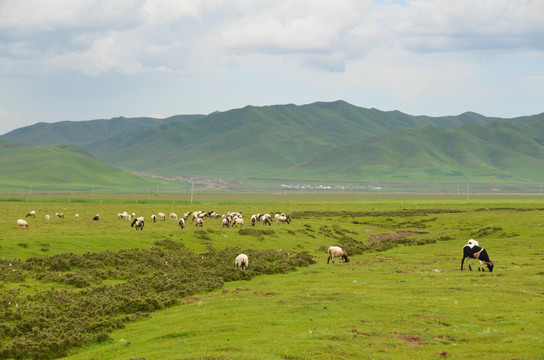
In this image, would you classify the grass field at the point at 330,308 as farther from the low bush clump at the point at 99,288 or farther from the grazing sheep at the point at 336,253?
the grazing sheep at the point at 336,253

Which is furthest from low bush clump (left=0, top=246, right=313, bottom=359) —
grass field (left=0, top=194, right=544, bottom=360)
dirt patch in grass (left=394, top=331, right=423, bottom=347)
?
dirt patch in grass (left=394, top=331, right=423, bottom=347)

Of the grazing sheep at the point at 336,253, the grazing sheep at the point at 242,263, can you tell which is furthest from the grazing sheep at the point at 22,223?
the grazing sheep at the point at 336,253

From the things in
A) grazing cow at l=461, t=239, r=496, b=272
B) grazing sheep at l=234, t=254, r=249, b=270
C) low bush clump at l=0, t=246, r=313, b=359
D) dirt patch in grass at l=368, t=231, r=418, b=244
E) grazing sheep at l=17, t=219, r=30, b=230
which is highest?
grazing cow at l=461, t=239, r=496, b=272

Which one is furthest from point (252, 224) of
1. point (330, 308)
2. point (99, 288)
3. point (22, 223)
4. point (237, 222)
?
point (330, 308)

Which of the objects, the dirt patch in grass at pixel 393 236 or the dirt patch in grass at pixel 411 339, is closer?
the dirt patch in grass at pixel 411 339

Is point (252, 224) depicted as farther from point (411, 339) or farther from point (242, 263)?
point (411, 339)

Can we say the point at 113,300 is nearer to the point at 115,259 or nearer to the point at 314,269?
the point at 115,259

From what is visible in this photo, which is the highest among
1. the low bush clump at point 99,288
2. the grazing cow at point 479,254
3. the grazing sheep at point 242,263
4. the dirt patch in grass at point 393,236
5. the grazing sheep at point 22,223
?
the grazing cow at point 479,254

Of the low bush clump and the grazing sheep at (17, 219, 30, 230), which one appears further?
the grazing sheep at (17, 219, 30, 230)

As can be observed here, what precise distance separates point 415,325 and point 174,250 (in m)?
30.1

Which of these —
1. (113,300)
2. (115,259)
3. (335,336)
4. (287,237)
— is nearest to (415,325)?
(335,336)

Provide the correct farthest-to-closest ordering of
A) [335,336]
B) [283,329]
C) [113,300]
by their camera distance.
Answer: [113,300]
[283,329]
[335,336]

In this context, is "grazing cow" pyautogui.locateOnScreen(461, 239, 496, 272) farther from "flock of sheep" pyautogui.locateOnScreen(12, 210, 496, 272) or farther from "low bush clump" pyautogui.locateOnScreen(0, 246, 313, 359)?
"low bush clump" pyautogui.locateOnScreen(0, 246, 313, 359)

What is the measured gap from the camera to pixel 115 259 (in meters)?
40.8
